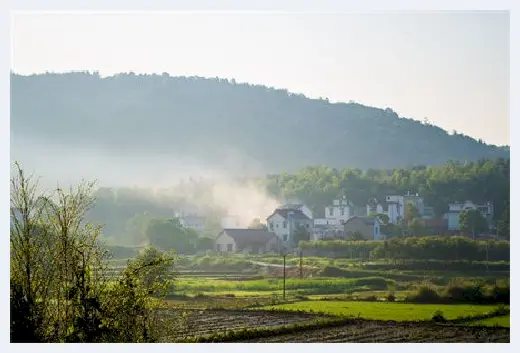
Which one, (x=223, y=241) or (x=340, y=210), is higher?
(x=340, y=210)

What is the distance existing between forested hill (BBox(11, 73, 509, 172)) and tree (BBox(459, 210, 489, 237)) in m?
0.66

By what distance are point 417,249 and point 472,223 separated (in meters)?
0.70

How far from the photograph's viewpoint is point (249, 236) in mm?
11539

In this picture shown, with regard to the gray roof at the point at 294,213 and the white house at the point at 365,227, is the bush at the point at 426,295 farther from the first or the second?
the gray roof at the point at 294,213

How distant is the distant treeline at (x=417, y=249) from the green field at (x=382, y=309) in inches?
22.0

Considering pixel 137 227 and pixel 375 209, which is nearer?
pixel 137 227

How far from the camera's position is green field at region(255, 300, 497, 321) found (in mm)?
11375

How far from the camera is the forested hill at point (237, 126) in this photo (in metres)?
11.4

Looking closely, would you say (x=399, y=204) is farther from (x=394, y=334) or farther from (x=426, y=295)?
(x=394, y=334)

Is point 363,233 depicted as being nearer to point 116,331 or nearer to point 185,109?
point 185,109

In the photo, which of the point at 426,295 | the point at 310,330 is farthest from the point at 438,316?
the point at 310,330

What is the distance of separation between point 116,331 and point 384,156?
389cm

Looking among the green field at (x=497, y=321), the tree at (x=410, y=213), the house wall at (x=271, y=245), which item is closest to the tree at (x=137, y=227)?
the house wall at (x=271, y=245)

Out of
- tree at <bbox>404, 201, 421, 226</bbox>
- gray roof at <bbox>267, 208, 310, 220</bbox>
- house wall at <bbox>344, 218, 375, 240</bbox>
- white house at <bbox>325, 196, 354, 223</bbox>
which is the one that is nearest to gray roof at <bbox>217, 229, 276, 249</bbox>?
gray roof at <bbox>267, 208, 310, 220</bbox>
